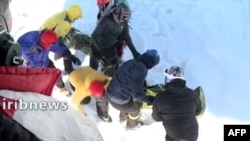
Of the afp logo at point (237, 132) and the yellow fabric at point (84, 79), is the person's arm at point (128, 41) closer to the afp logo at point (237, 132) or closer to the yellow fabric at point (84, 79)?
the yellow fabric at point (84, 79)

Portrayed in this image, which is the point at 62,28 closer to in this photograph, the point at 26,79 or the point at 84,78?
the point at 84,78

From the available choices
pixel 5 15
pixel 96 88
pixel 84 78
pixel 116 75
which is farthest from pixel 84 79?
pixel 5 15

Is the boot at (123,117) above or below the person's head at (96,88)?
below

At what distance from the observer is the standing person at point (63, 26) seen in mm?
4137

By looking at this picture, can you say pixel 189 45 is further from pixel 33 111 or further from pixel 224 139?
pixel 33 111

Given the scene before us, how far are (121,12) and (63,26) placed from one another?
611 mm

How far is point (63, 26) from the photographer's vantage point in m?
4.17

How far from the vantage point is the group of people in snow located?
333 cm

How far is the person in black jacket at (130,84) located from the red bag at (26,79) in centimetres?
204

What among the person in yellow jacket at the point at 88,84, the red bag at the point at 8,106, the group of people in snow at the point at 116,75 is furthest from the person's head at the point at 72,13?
the red bag at the point at 8,106

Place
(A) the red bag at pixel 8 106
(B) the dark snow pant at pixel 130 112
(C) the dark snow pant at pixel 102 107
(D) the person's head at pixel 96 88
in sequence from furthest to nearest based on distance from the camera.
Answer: (C) the dark snow pant at pixel 102 107 < (B) the dark snow pant at pixel 130 112 < (D) the person's head at pixel 96 88 < (A) the red bag at pixel 8 106

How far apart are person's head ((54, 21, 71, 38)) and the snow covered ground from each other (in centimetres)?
56

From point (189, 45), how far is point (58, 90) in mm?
1619

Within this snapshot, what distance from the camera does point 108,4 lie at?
4.42m
